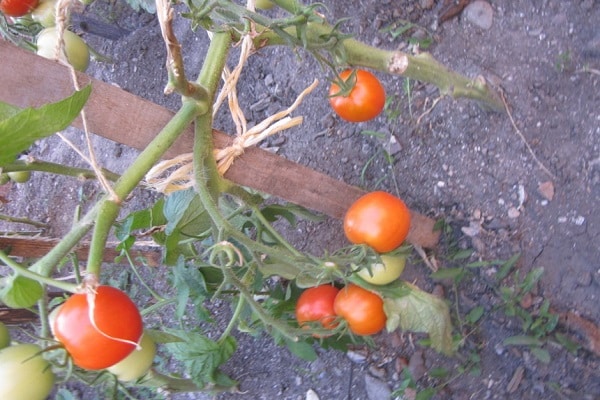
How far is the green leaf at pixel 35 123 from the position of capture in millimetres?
673

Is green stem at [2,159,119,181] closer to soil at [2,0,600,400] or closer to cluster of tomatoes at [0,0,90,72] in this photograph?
cluster of tomatoes at [0,0,90,72]

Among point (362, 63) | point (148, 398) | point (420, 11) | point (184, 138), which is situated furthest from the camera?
point (148, 398)

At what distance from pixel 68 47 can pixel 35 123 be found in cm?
57

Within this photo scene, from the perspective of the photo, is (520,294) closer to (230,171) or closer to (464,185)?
(464,185)

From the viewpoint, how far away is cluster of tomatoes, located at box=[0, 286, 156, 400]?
0.72 metres

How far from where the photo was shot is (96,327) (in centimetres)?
70

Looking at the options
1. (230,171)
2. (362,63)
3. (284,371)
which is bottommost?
(284,371)

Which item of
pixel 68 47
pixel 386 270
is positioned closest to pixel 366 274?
pixel 386 270

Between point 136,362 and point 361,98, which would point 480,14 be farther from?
point 136,362

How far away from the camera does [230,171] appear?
1005 millimetres

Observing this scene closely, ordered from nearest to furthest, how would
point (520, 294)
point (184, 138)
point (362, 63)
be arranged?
point (184, 138) < point (362, 63) < point (520, 294)

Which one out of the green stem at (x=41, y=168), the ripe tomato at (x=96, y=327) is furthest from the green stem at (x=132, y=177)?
the green stem at (x=41, y=168)

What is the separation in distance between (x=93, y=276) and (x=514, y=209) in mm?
1120

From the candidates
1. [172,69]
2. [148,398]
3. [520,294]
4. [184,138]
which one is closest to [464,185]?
[520,294]
